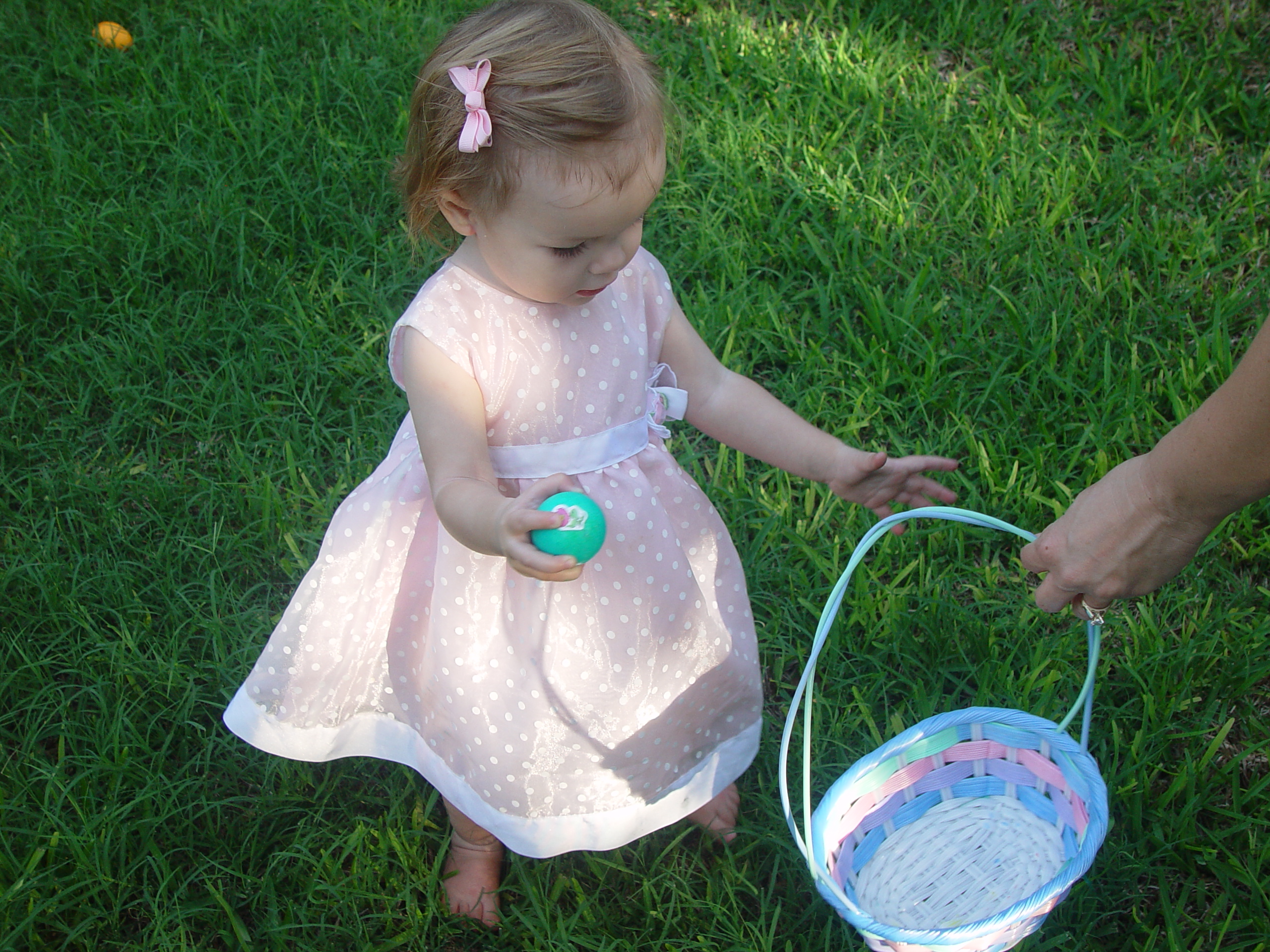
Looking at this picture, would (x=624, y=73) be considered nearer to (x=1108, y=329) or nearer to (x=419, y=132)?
(x=419, y=132)

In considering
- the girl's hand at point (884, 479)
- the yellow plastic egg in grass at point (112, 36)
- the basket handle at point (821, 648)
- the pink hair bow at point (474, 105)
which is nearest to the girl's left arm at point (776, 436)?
the girl's hand at point (884, 479)

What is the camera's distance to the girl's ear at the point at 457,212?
130 cm

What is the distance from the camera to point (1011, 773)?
1.68 meters

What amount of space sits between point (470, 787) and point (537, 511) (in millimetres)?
585

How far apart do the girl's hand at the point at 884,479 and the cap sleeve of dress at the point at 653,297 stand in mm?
324

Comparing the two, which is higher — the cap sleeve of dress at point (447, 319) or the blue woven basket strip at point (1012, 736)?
the cap sleeve of dress at point (447, 319)

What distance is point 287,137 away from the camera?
280 cm

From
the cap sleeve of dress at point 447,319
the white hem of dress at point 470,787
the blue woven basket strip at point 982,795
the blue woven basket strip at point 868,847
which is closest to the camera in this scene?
the blue woven basket strip at point 982,795

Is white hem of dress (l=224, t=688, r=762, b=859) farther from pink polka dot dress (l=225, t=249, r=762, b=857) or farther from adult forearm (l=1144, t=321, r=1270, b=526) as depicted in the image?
adult forearm (l=1144, t=321, r=1270, b=526)

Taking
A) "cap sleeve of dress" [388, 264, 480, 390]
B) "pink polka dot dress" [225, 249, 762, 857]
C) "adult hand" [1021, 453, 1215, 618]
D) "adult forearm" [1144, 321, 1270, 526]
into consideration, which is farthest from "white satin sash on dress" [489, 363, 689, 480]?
"adult forearm" [1144, 321, 1270, 526]

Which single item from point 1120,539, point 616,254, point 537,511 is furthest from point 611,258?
point 1120,539

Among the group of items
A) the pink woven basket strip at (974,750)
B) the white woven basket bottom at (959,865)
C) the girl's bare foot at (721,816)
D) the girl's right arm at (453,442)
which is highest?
the girl's right arm at (453,442)

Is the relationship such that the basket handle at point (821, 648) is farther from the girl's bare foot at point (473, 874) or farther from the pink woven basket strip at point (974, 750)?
the girl's bare foot at point (473, 874)

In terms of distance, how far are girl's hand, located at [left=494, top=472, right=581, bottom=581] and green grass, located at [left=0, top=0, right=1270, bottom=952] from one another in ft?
2.38
